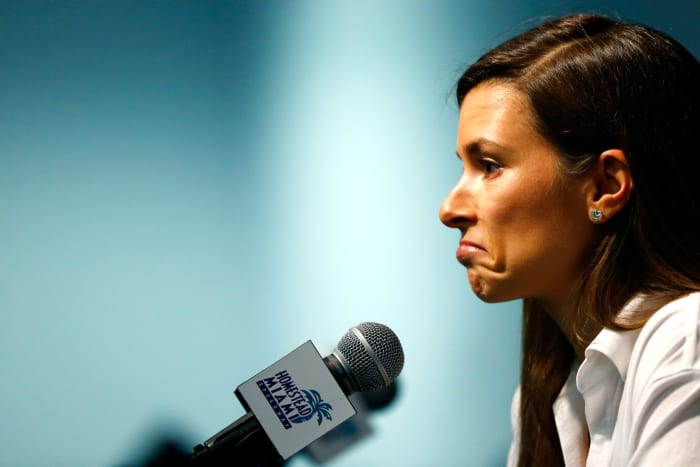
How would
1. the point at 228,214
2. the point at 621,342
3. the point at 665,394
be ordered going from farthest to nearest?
the point at 228,214 → the point at 621,342 → the point at 665,394

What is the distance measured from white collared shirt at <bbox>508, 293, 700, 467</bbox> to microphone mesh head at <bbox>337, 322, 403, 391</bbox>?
0.25 metres

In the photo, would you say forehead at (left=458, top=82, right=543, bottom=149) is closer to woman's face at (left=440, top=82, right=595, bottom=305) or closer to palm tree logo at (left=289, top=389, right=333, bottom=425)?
woman's face at (left=440, top=82, right=595, bottom=305)

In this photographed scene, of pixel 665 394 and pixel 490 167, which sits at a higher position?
pixel 490 167

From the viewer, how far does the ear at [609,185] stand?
0.84m

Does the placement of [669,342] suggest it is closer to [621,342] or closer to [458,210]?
[621,342]

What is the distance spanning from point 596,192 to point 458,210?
170 millimetres

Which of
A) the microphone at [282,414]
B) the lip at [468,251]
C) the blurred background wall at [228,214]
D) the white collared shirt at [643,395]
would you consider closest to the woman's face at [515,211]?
the lip at [468,251]

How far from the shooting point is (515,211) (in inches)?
33.1

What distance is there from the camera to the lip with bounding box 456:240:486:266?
33.8 inches

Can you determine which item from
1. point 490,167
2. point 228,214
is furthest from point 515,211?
point 228,214

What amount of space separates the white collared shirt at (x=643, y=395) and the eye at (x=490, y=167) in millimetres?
234

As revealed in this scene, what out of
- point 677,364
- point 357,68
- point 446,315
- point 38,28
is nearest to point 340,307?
point 446,315

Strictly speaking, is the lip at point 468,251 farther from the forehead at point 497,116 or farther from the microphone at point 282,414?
the microphone at point 282,414

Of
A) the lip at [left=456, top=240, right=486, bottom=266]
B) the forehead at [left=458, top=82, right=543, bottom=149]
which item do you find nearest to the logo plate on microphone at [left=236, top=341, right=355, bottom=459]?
the lip at [left=456, top=240, right=486, bottom=266]
